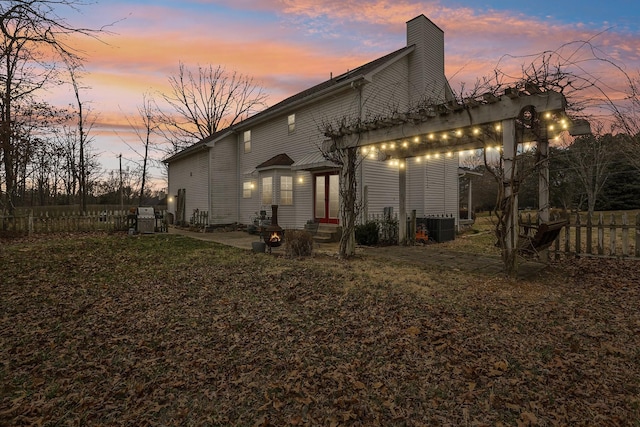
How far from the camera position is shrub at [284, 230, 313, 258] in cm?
882

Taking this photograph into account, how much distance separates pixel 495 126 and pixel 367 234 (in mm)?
5440

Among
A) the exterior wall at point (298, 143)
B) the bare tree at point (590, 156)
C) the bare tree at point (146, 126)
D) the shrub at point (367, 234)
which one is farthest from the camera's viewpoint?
the bare tree at point (146, 126)

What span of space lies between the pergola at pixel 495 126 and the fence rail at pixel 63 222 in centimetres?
1304

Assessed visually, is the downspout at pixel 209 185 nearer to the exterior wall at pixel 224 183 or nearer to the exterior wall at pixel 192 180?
the exterior wall at pixel 224 183

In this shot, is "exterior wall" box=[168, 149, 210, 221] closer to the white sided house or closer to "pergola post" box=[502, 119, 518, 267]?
the white sided house

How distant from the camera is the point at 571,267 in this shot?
7316 millimetres

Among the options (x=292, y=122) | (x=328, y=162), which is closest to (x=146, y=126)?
(x=292, y=122)

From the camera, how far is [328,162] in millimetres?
12211

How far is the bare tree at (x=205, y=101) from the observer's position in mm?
30203

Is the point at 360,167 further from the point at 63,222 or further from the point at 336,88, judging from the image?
the point at 63,222

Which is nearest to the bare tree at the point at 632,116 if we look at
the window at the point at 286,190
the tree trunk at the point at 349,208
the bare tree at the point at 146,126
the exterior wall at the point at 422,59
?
the exterior wall at the point at 422,59

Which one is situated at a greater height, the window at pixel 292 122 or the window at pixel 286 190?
the window at pixel 292 122

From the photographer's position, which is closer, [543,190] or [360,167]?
[543,190]

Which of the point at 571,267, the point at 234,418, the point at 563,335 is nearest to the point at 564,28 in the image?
the point at 571,267
